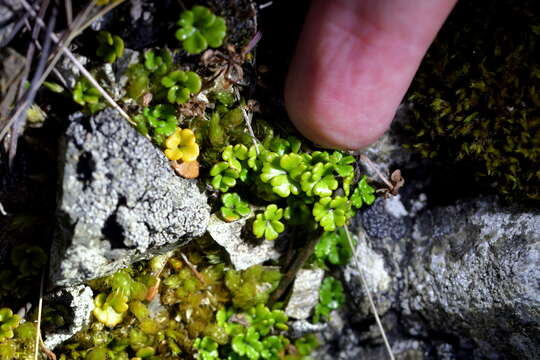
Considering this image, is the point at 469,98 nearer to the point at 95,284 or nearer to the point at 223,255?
the point at 223,255

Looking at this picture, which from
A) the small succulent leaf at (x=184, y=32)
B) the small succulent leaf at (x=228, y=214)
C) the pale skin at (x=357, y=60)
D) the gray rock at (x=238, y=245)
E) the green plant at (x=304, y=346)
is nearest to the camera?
the pale skin at (x=357, y=60)

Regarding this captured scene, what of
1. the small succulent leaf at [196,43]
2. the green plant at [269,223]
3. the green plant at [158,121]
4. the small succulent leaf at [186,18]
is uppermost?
the small succulent leaf at [186,18]

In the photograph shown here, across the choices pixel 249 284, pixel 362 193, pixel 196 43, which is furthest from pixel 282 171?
pixel 249 284

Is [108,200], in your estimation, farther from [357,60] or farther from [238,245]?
[357,60]

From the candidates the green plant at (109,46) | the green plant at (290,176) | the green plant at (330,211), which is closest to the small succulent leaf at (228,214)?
the green plant at (290,176)

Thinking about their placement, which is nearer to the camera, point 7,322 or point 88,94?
point 88,94

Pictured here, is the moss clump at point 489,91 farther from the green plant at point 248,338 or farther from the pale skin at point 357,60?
the green plant at point 248,338
